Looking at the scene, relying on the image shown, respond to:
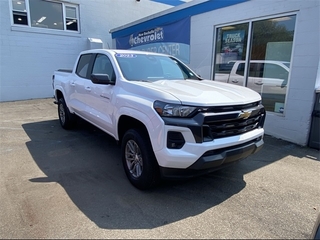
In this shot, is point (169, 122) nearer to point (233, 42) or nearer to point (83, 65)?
point (83, 65)

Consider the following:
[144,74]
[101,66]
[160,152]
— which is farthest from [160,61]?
[160,152]

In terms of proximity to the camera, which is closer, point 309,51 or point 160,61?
point 160,61

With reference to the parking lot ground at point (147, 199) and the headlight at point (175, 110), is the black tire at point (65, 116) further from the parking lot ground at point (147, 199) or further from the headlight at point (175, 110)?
the headlight at point (175, 110)

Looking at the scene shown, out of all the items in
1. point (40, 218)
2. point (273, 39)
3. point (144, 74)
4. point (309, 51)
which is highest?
point (273, 39)

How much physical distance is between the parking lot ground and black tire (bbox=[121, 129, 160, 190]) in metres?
0.18

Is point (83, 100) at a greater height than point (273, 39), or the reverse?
point (273, 39)

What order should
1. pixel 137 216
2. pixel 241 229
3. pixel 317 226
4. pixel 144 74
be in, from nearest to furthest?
pixel 317 226
pixel 241 229
pixel 137 216
pixel 144 74

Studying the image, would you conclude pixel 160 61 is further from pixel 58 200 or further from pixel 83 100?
pixel 58 200

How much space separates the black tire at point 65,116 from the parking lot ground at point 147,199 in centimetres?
121

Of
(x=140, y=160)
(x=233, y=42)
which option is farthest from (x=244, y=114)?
(x=233, y=42)

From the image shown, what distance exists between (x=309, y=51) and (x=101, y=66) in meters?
4.24

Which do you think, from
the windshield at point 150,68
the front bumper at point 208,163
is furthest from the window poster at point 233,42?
the front bumper at point 208,163

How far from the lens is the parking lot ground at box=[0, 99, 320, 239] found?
244cm

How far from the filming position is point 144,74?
3.81m
